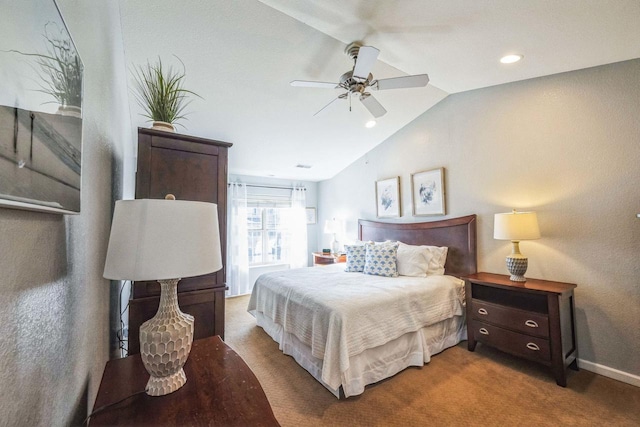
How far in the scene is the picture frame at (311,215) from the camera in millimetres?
6086

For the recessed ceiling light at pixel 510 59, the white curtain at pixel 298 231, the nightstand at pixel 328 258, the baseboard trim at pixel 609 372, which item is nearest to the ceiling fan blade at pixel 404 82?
the recessed ceiling light at pixel 510 59

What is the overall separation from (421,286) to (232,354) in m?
2.08

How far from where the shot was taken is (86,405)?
0.93m

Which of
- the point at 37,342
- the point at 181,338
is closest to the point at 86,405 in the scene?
the point at 181,338

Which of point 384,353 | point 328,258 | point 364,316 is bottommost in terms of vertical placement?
point 384,353

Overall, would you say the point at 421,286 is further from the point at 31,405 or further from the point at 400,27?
the point at 31,405

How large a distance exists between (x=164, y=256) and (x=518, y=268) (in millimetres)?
2986

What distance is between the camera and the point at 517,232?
8.14 ft

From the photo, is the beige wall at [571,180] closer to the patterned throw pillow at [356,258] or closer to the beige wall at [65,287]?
the patterned throw pillow at [356,258]

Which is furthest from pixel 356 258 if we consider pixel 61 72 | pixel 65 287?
pixel 61 72

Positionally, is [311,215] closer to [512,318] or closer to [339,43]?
[339,43]

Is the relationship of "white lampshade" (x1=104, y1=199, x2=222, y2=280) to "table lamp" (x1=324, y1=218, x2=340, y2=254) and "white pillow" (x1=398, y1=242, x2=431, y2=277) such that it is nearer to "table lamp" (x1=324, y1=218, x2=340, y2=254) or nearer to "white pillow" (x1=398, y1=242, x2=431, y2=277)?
"white pillow" (x1=398, y1=242, x2=431, y2=277)

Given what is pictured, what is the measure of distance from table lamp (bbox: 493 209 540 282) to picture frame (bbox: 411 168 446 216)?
3.12 ft

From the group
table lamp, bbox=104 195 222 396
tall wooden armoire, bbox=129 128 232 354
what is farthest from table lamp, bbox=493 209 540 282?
table lamp, bbox=104 195 222 396
